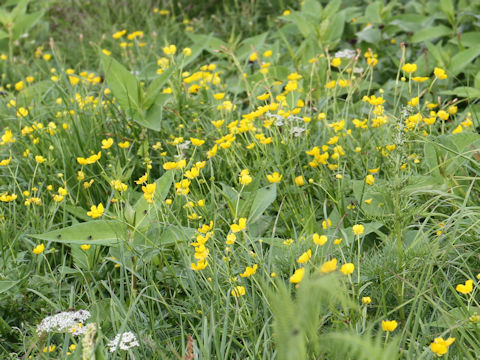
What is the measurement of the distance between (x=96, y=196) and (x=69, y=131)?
36 centimetres

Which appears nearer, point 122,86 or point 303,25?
point 122,86

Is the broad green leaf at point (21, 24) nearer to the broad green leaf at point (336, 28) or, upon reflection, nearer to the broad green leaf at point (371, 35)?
the broad green leaf at point (336, 28)

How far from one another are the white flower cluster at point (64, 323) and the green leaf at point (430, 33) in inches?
92.3

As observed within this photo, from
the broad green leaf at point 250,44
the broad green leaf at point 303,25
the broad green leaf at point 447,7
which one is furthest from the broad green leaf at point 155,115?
the broad green leaf at point 447,7

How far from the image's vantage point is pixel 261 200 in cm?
214

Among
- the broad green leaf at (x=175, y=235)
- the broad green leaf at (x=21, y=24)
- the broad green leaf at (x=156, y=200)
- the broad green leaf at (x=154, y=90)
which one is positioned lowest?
the broad green leaf at (x=175, y=235)

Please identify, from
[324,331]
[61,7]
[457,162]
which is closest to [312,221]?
[324,331]

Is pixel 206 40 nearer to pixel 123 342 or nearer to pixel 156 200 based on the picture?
pixel 156 200


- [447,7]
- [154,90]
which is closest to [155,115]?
[154,90]

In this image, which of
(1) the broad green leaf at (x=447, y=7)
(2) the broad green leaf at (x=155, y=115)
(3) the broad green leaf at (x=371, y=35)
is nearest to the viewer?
(2) the broad green leaf at (x=155, y=115)

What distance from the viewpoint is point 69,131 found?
2.71 meters

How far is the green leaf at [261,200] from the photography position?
2113mm

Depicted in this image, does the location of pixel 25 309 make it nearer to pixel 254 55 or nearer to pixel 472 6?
pixel 254 55

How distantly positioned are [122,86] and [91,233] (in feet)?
3.01
